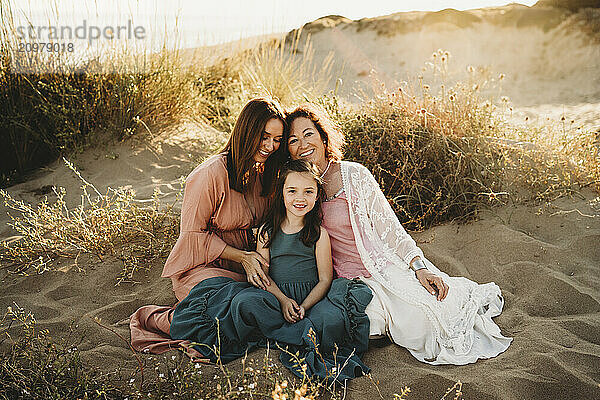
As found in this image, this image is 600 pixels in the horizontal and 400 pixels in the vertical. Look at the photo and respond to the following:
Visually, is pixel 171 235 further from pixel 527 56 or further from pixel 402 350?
pixel 527 56

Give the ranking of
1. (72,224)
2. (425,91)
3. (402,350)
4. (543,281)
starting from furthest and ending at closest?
(425,91)
(72,224)
(543,281)
(402,350)

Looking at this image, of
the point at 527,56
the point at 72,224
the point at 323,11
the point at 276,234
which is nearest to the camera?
the point at 276,234

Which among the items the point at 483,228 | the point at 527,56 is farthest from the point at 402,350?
the point at 527,56

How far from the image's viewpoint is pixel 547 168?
4762mm

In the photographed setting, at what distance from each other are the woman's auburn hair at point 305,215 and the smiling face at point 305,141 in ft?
0.49

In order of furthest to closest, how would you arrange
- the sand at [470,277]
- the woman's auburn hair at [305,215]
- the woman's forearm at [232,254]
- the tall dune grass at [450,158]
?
1. the tall dune grass at [450,158]
2. the woman's forearm at [232,254]
3. the woman's auburn hair at [305,215]
4. the sand at [470,277]

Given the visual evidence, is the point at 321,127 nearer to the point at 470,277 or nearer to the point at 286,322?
the point at 286,322

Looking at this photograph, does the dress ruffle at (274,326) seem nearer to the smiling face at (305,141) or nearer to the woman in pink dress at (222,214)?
the woman in pink dress at (222,214)

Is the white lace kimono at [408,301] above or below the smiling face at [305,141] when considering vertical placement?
below

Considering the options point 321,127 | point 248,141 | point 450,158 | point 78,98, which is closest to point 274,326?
point 248,141

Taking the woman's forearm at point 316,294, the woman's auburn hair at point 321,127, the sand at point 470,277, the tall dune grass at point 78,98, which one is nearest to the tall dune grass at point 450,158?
the sand at point 470,277

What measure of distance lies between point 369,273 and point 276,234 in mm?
591

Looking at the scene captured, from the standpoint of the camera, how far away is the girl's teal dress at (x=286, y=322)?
111 inches

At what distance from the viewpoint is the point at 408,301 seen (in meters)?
2.97
